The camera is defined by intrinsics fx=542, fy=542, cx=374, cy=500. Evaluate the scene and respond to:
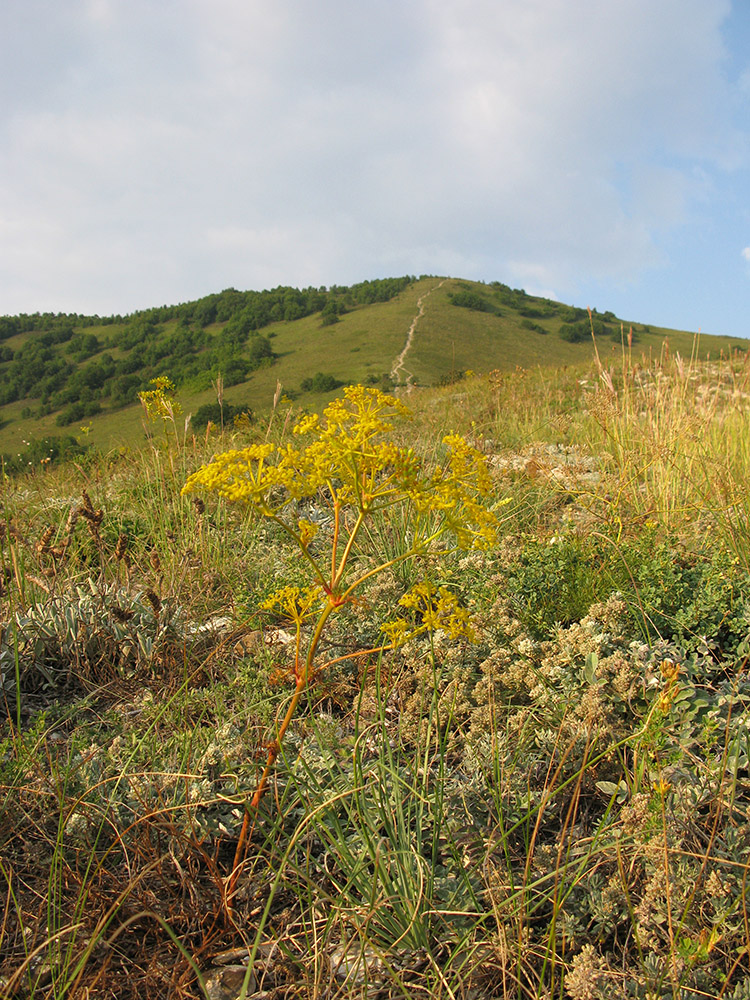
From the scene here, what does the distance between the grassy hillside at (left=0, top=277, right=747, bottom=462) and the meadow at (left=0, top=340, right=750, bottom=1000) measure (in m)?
31.1

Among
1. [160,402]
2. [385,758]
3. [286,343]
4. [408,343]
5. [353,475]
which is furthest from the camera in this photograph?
[286,343]

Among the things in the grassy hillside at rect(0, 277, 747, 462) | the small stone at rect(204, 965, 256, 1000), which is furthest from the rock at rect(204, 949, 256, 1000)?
the grassy hillside at rect(0, 277, 747, 462)

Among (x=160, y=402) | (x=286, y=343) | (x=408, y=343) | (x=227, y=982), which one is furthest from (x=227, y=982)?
(x=286, y=343)

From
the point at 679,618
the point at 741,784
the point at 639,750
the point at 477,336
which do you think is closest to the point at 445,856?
the point at 639,750

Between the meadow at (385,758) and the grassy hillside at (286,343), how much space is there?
31.1 m

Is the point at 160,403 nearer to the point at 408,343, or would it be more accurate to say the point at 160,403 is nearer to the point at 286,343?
the point at 408,343

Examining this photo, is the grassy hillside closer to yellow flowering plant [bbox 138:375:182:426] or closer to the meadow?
yellow flowering plant [bbox 138:375:182:426]

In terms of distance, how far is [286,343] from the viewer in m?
56.5

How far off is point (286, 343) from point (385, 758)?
58002 mm

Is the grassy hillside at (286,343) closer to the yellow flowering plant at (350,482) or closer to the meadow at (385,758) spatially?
the meadow at (385,758)

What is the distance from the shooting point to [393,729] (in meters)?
2.04

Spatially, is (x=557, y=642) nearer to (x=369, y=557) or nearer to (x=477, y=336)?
(x=369, y=557)

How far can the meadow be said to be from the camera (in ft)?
4.08

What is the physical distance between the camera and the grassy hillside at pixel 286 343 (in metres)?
42.6
